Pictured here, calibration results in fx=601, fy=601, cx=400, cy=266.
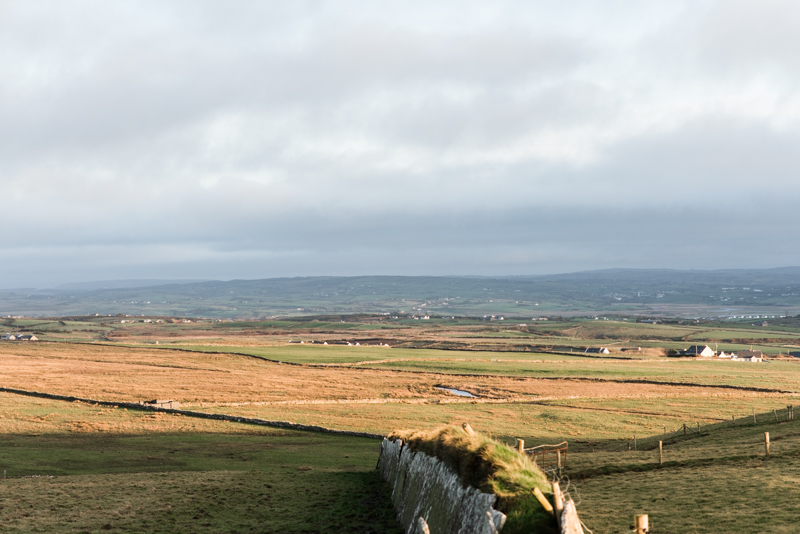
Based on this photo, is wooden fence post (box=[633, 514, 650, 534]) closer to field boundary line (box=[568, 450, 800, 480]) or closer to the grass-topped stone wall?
the grass-topped stone wall

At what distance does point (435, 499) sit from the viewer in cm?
1978

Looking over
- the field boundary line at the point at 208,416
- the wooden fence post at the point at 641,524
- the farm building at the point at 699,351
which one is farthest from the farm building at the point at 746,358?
the wooden fence post at the point at 641,524

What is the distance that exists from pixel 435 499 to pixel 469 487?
314 cm

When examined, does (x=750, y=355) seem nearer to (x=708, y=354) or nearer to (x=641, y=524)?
(x=708, y=354)

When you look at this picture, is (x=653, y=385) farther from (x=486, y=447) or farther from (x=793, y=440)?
(x=486, y=447)

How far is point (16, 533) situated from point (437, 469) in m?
14.1

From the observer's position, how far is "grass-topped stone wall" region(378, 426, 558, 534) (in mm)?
14390

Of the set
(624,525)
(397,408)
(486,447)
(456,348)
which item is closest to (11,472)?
(486,447)

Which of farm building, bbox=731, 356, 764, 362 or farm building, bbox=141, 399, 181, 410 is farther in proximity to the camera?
farm building, bbox=731, 356, 764, 362

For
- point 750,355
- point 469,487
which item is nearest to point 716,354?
point 750,355

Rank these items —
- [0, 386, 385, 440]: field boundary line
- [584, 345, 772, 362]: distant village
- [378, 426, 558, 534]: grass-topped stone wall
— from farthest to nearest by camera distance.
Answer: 1. [584, 345, 772, 362]: distant village
2. [0, 386, 385, 440]: field boundary line
3. [378, 426, 558, 534]: grass-topped stone wall

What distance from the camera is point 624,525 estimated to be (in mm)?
19609

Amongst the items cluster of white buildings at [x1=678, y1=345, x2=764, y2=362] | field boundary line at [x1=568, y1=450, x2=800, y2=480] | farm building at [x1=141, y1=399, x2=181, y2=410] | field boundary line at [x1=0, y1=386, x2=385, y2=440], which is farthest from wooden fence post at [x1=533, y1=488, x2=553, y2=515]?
cluster of white buildings at [x1=678, y1=345, x2=764, y2=362]

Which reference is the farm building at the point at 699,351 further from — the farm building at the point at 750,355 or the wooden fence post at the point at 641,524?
the wooden fence post at the point at 641,524
